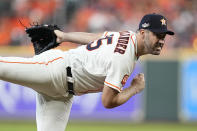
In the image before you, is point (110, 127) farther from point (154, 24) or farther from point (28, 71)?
point (154, 24)

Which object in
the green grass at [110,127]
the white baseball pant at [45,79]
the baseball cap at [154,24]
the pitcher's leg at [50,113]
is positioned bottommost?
the green grass at [110,127]

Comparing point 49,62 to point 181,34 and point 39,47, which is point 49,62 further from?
point 181,34

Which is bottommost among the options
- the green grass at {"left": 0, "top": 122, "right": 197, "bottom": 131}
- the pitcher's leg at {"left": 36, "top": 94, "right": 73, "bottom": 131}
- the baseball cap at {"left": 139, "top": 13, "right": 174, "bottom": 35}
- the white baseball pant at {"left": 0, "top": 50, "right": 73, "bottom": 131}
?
the green grass at {"left": 0, "top": 122, "right": 197, "bottom": 131}

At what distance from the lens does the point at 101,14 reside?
12.7m

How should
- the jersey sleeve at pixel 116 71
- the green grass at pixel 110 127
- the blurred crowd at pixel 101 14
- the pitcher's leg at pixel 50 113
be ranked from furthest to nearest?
the blurred crowd at pixel 101 14, the green grass at pixel 110 127, the pitcher's leg at pixel 50 113, the jersey sleeve at pixel 116 71

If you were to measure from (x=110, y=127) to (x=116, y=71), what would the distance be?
573 centimetres

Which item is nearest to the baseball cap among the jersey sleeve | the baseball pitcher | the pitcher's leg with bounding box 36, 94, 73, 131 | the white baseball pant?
the baseball pitcher

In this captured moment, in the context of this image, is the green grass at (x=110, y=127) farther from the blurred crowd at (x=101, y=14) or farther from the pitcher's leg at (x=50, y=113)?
the pitcher's leg at (x=50, y=113)

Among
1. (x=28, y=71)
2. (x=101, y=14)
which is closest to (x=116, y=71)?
(x=28, y=71)

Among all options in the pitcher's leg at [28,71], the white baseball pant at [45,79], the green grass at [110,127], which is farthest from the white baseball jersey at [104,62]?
the green grass at [110,127]

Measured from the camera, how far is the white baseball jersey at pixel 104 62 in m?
5.00

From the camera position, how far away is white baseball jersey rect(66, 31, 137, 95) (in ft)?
16.4

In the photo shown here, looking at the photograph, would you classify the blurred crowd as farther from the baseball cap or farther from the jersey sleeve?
Answer: the jersey sleeve

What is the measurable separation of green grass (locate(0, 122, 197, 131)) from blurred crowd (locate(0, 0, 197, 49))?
230cm
